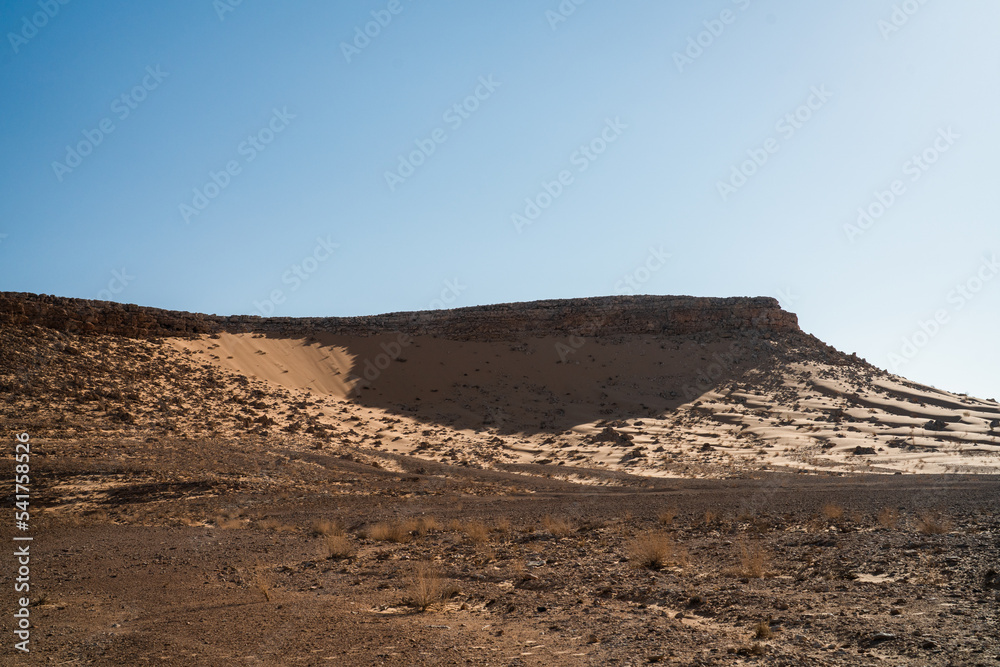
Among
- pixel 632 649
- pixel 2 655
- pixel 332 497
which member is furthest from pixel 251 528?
pixel 632 649

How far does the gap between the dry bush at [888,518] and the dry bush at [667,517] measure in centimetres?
323

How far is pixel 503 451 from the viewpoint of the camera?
23.4 metres

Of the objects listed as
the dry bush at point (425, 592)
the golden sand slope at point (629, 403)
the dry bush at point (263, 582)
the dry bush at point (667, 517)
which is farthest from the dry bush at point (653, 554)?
the golden sand slope at point (629, 403)

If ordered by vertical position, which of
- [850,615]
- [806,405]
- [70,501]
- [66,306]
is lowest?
[70,501]

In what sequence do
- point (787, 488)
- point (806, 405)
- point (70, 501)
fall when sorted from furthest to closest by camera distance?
point (806, 405) < point (787, 488) < point (70, 501)

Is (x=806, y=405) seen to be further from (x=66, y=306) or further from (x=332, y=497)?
(x=66, y=306)

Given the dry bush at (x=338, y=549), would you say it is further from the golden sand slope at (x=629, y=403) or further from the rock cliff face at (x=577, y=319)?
the rock cliff face at (x=577, y=319)

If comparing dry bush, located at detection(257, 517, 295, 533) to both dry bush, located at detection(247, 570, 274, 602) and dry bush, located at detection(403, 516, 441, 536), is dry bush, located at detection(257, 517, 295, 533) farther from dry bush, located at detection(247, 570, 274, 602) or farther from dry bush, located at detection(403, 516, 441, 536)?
dry bush, located at detection(247, 570, 274, 602)

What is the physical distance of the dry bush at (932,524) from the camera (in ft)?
30.3

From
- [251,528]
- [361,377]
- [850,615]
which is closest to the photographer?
[850,615]

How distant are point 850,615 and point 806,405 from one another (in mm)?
24455

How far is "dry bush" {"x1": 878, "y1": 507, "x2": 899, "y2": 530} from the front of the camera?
994 cm

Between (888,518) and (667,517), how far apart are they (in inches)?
136

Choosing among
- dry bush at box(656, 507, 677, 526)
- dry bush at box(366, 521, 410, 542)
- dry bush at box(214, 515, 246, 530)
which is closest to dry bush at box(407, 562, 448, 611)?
dry bush at box(366, 521, 410, 542)
